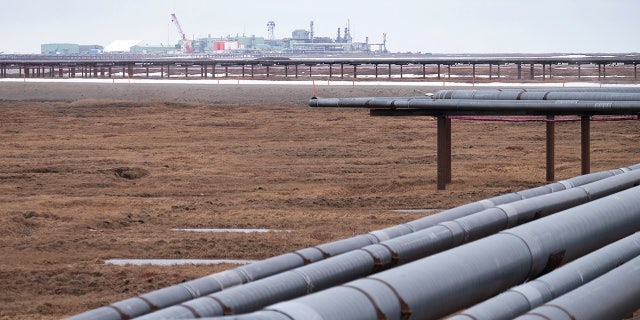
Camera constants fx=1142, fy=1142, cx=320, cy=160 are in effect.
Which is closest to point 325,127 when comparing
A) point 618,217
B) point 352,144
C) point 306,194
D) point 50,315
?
point 352,144

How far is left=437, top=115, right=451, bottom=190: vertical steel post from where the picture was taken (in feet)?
65.5

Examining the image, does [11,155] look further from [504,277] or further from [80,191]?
[504,277]

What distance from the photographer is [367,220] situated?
17281mm

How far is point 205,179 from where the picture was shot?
2323 cm

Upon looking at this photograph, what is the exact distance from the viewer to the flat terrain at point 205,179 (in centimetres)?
1420

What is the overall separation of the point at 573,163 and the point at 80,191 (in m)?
10.8

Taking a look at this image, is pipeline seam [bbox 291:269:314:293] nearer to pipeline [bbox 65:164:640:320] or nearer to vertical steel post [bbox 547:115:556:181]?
pipeline [bbox 65:164:640:320]

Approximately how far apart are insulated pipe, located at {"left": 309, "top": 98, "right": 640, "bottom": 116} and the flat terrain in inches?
62.6

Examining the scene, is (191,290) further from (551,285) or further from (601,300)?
(601,300)

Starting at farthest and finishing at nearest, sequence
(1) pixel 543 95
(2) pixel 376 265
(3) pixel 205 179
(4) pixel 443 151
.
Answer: (3) pixel 205 179 < (4) pixel 443 151 < (1) pixel 543 95 < (2) pixel 376 265

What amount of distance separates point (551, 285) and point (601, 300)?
0.30 meters

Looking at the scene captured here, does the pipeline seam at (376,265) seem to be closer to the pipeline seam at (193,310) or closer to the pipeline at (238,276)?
the pipeline at (238,276)

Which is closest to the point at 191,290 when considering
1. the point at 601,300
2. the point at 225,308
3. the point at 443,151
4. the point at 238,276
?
the point at 238,276

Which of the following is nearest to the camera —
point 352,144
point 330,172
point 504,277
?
point 504,277
